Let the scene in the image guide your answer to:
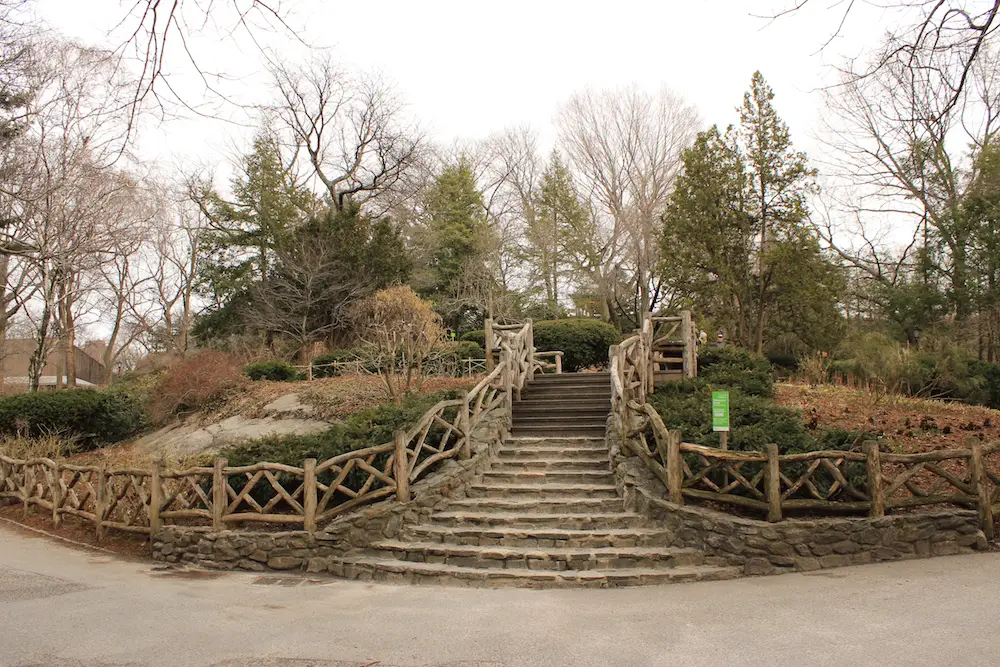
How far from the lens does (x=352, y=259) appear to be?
26.4 meters

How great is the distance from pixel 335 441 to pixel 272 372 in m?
10.4

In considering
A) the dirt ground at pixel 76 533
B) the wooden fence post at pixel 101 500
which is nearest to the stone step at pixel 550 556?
the dirt ground at pixel 76 533

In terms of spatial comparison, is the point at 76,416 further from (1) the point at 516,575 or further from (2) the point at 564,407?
(1) the point at 516,575

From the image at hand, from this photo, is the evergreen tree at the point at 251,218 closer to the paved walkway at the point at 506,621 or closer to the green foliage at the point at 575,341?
the green foliage at the point at 575,341

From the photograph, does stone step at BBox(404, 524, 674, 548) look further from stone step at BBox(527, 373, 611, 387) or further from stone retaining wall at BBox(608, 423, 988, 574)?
stone step at BBox(527, 373, 611, 387)

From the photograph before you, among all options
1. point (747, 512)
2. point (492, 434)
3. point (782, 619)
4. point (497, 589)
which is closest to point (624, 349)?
point (492, 434)

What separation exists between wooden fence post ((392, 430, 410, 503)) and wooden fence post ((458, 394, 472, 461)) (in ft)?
4.66

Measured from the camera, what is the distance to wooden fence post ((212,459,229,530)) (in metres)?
8.50

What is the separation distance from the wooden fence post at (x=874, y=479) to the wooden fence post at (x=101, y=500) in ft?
31.6

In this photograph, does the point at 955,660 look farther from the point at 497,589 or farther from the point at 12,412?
the point at 12,412

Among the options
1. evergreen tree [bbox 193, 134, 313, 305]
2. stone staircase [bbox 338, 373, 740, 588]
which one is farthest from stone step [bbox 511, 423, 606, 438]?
evergreen tree [bbox 193, 134, 313, 305]

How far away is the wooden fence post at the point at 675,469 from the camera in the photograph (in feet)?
27.3

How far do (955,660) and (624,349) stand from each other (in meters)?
8.30

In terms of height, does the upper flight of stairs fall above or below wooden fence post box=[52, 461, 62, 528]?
above
